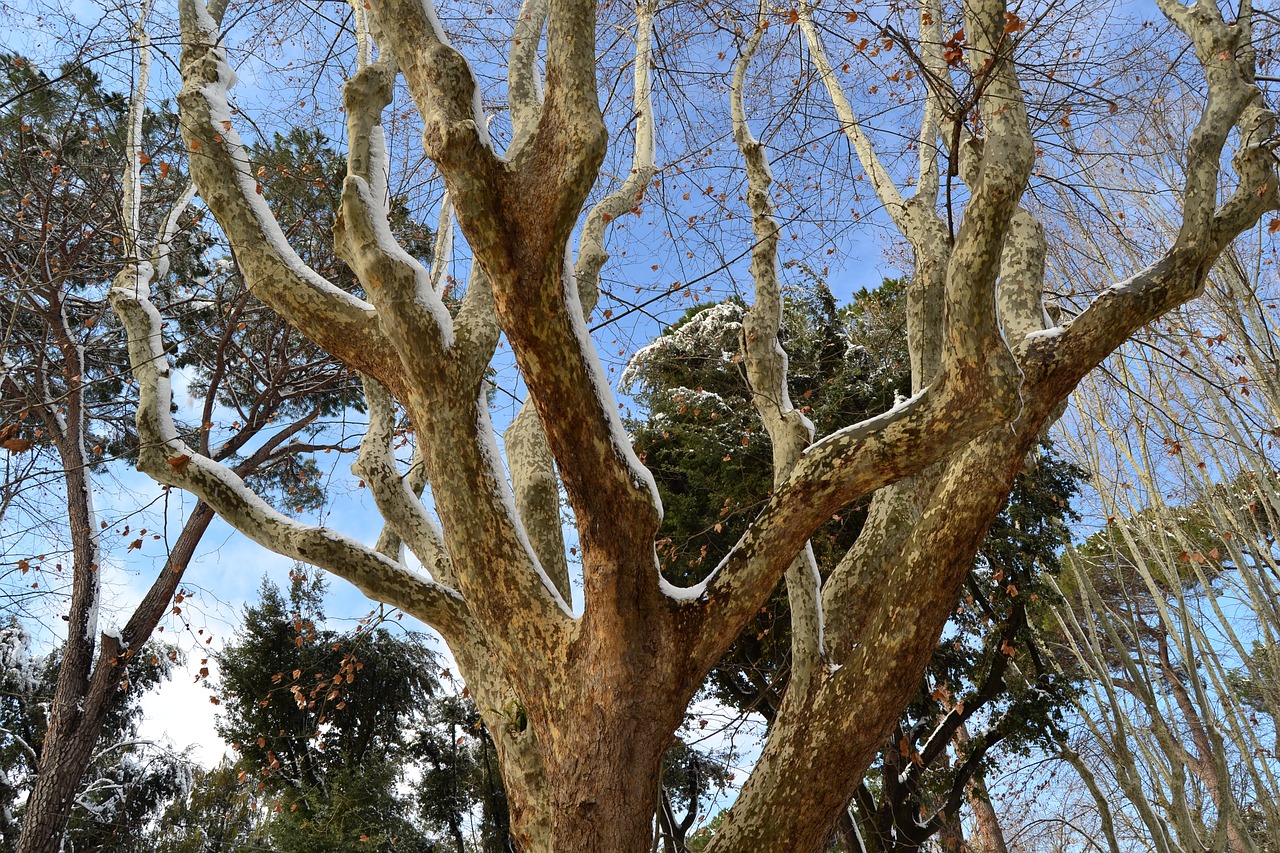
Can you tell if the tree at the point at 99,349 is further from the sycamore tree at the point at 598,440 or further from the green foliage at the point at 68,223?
the sycamore tree at the point at 598,440

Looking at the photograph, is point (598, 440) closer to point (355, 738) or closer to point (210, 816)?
point (355, 738)

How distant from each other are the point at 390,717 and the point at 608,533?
34.4ft

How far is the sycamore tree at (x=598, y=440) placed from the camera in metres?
2.50

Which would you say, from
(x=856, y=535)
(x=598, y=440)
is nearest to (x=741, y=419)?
(x=856, y=535)

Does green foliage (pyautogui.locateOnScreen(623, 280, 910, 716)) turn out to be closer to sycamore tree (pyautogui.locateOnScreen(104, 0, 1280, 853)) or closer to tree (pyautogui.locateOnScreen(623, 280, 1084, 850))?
tree (pyautogui.locateOnScreen(623, 280, 1084, 850))

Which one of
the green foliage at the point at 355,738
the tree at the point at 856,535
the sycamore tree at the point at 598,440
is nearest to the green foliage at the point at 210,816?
the green foliage at the point at 355,738

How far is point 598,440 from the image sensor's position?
254 cm

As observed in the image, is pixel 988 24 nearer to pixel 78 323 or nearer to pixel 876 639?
pixel 876 639

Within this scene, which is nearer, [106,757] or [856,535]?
[856,535]

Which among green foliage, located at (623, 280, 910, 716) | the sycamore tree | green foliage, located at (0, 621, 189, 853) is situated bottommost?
the sycamore tree

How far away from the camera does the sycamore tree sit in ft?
8.21

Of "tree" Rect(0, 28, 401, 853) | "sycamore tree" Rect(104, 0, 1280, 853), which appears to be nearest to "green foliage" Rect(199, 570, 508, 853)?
"tree" Rect(0, 28, 401, 853)

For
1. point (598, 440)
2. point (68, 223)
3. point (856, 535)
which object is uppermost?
point (68, 223)

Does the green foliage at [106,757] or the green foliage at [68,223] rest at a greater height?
the green foliage at [68,223]
